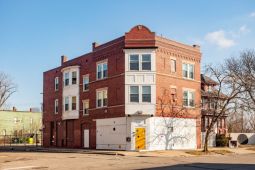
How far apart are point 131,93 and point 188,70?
8.15m

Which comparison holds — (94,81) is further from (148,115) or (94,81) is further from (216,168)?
(216,168)

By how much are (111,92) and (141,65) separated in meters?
4.47

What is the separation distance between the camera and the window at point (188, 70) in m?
43.0

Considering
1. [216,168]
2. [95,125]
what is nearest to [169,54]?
[95,125]

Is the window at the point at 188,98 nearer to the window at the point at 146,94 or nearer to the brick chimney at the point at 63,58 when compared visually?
the window at the point at 146,94

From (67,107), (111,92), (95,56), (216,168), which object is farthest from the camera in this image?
(67,107)

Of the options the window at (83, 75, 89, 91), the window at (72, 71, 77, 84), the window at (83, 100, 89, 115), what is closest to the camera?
the window at (83, 100, 89, 115)

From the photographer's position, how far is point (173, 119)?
40969 millimetres

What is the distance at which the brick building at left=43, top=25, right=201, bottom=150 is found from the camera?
3878 cm

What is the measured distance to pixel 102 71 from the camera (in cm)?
4278

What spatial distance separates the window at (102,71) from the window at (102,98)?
5.34 feet

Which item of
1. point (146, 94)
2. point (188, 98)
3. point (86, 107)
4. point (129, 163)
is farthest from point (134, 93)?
point (129, 163)

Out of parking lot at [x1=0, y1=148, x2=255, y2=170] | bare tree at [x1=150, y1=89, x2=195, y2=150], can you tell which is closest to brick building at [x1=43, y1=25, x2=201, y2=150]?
bare tree at [x1=150, y1=89, x2=195, y2=150]

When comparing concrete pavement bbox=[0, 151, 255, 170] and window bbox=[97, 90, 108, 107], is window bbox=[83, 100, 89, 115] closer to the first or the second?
window bbox=[97, 90, 108, 107]
